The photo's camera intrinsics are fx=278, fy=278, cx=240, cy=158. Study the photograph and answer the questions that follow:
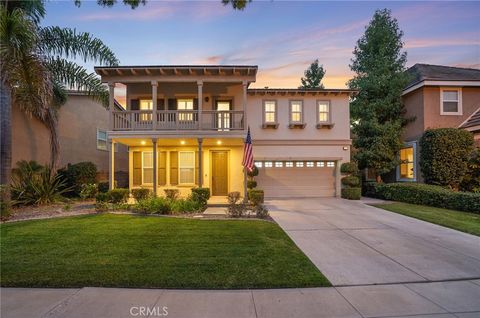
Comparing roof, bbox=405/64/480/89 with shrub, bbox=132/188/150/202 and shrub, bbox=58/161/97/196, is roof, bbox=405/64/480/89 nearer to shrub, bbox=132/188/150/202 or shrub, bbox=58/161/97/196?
shrub, bbox=132/188/150/202

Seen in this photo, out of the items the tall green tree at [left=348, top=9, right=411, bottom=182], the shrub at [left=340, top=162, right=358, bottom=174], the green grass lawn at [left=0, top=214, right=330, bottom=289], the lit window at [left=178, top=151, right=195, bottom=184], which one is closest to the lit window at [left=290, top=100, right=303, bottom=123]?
the shrub at [left=340, top=162, right=358, bottom=174]

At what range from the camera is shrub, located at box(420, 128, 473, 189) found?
45.9 feet

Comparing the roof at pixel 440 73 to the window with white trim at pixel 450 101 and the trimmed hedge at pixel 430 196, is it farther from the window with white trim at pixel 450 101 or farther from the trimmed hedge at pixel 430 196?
the trimmed hedge at pixel 430 196

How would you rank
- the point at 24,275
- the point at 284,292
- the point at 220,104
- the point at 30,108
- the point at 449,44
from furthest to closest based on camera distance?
the point at 220,104 → the point at 449,44 → the point at 30,108 → the point at 24,275 → the point at 284,292

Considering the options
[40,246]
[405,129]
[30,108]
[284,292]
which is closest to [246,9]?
[284,292]

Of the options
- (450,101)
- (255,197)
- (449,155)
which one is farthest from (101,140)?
(450,101)

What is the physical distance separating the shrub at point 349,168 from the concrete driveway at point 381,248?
5.35m

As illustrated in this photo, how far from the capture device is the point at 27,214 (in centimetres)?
1016

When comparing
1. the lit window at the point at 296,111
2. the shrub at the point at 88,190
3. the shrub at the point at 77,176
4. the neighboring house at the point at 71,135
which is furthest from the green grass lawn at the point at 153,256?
the lit window at the point at 296,111

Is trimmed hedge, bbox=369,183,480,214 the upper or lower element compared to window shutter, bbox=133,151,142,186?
lower

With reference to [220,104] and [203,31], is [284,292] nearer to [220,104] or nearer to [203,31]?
[203,31]

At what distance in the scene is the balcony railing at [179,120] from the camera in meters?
13.5

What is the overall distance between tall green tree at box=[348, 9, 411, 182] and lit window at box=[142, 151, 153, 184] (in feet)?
39.9

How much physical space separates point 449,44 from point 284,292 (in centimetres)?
1558
